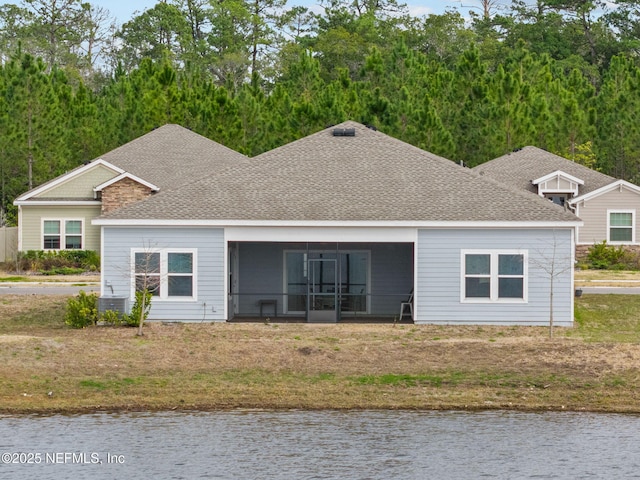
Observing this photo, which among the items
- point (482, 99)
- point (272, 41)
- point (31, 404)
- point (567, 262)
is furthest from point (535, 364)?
point (272, 41)

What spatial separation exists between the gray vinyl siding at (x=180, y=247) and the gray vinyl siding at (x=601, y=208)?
90.2ft

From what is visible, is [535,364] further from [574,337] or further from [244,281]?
[244,281]

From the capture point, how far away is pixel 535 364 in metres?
31.0

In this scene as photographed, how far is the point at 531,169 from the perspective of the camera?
62000 millimetres

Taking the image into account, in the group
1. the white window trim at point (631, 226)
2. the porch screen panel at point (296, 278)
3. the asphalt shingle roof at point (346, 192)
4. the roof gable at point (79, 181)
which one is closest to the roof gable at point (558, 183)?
the white window trim at point (631, 226)

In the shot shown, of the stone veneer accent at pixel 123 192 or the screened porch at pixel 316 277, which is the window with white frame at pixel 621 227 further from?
the screened porch at pixel 316 277

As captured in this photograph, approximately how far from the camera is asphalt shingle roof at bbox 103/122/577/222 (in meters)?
37.1

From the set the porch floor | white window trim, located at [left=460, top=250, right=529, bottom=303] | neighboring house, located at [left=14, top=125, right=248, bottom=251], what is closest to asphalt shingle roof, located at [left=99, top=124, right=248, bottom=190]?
neighboring house, located at [left=14, top=125, right=248, bottom=251]

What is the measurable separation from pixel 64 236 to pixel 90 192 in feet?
7.65

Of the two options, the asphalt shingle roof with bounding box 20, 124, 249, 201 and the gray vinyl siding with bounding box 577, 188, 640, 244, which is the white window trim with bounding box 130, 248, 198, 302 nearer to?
the asphalt shingle roof with bounding box 20, 124, 249, 201

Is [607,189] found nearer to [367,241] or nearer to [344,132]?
[344,132]

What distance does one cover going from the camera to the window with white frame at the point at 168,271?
37000 mm

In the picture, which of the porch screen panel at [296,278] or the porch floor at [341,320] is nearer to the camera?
the porch floor at [341,320]

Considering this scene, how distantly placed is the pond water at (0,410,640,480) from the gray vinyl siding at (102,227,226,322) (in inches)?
411
